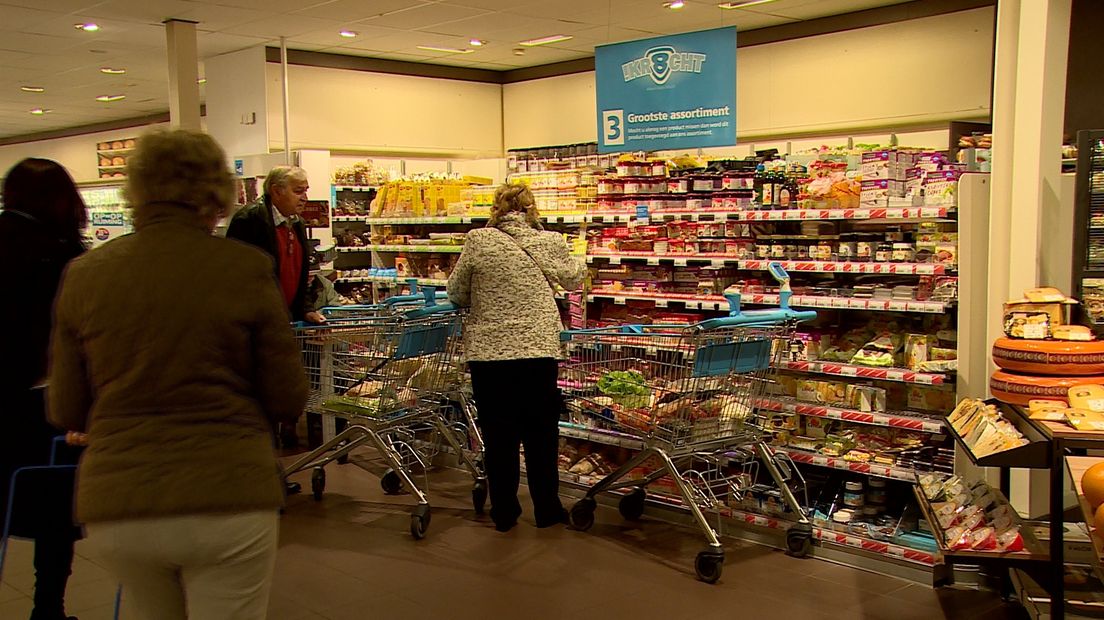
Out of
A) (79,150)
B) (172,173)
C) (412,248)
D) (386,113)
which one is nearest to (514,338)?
(172,173)

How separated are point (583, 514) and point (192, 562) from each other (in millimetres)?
3344

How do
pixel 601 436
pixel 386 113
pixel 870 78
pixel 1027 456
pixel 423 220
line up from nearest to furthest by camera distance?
pixel 1027 456, pixel 601 436, pixel 423 220, pixel 870 78, pixel 386 113

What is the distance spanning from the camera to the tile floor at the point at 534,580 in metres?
4.23

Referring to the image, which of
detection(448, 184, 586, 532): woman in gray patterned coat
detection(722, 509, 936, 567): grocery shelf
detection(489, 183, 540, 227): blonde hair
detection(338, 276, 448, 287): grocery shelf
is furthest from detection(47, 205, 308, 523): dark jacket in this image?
detection(338, 276, 448, 287): grocery shelf

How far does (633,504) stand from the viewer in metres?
5.50

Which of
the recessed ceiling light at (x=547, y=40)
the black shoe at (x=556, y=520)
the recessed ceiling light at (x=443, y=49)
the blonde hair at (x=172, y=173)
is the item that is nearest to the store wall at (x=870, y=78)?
the recessed ceiling light at (x=547, y=40)

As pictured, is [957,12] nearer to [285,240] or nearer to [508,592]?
[285,240]

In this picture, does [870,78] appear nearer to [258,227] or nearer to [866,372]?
[866,372]

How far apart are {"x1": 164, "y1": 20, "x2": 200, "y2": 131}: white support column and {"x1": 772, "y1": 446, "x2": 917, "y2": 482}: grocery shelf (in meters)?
6.60

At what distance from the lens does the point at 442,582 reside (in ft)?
15.2

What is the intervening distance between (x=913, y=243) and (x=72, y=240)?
3906mm

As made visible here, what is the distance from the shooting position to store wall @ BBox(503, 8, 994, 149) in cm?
848

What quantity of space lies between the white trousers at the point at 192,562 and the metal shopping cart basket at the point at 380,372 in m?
3.06

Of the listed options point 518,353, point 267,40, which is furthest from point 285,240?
point 267,40
